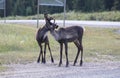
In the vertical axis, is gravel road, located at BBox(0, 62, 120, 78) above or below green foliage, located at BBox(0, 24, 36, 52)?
above

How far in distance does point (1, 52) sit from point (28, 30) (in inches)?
292

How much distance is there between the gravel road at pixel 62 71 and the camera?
557 inches

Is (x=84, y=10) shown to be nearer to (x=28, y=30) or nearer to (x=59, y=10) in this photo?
(x=59, y=10)

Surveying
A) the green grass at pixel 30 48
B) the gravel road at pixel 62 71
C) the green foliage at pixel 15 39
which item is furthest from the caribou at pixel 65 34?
the green foliage at pixel 15 39

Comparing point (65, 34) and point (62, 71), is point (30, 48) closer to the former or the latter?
point (65, 34)

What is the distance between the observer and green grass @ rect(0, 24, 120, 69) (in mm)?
18828

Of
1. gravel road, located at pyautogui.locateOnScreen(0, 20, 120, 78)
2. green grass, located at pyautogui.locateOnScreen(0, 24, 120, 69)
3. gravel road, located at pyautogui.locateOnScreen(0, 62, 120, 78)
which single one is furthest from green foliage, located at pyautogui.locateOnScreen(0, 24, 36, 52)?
gravel road, located at pyautogui.locateOnScreen(0, 62, 120, 78)

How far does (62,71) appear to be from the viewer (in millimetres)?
15180

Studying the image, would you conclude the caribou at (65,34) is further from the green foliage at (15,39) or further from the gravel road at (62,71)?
the green foliage at (15,39)

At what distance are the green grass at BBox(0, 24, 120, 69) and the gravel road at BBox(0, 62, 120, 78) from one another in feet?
4.75

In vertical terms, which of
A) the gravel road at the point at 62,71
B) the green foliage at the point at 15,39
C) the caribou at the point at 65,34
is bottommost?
the green foliage at the point at 15,39

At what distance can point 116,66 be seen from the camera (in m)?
17.0

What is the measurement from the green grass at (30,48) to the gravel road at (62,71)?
4.75 ft

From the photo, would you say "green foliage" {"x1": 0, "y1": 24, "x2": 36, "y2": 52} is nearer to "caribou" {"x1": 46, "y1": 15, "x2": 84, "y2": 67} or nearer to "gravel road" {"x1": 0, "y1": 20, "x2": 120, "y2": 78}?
"gravel road" {"x1": 0, "y1": 20, "x2": 120, "y2": 78}
